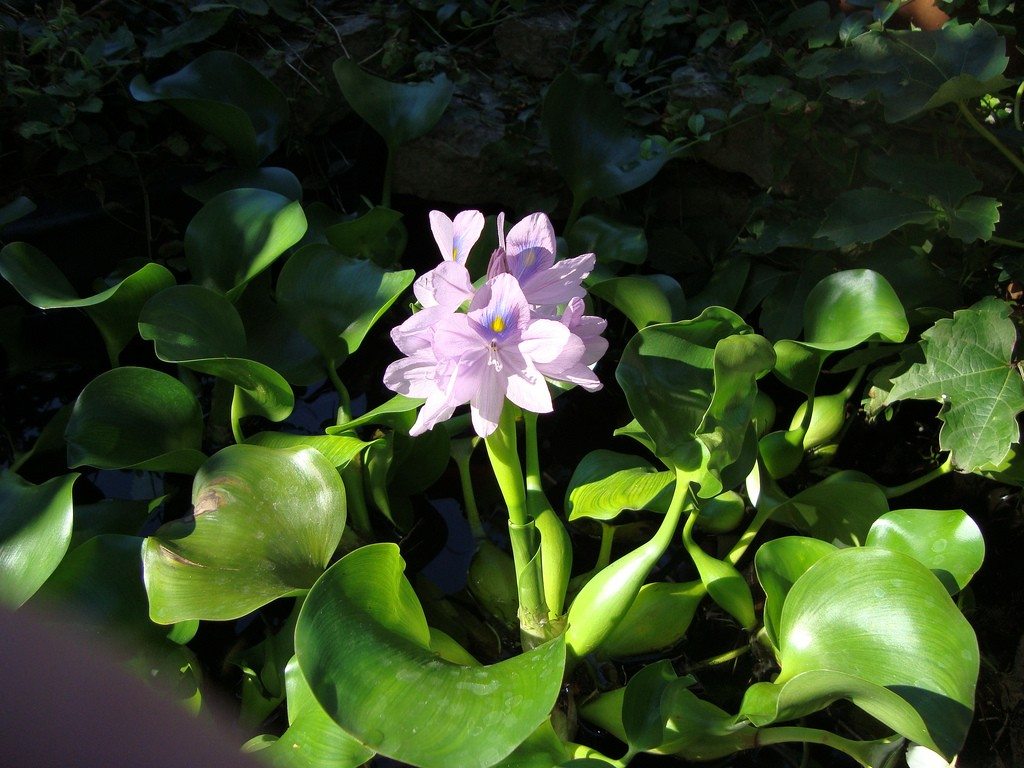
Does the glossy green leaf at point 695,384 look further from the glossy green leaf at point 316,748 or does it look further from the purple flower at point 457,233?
the glossy green leaf at point 316,748

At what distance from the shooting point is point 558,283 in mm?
902

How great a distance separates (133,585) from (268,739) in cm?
27

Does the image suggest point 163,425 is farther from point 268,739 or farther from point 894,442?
point 894,442

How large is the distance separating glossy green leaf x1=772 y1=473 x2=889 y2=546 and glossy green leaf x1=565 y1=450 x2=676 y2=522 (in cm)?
22

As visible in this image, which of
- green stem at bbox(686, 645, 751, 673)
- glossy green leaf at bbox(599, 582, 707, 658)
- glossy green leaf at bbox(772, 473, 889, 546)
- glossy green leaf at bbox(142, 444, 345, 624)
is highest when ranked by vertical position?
glossy green leaf at bbox(142, 444, 345, 624)

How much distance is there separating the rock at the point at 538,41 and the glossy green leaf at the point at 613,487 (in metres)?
1.11

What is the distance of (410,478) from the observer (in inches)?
54.2

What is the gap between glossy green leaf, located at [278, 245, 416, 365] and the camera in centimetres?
134

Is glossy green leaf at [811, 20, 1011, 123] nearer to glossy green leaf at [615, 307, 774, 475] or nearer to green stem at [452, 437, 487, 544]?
glossy green leaf at [615, 307, 774, 475]

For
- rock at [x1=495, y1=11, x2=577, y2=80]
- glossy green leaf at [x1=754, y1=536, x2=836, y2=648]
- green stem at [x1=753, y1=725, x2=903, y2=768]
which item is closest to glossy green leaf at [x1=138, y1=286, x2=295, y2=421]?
glossy green leaf at [x1=754, y1=536, x2=836, y2=648]

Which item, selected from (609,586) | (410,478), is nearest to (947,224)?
(609,586)

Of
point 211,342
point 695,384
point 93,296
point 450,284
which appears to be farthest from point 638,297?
point 93,296

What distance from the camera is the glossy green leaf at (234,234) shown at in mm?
1375

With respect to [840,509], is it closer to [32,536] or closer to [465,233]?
[465,233]
